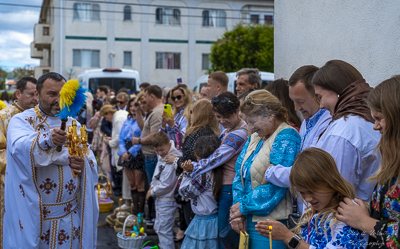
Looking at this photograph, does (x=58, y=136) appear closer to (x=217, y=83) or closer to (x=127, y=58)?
(x=217, y=83)

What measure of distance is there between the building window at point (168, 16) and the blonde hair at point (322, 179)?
3265 cm

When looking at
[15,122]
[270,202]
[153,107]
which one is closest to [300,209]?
[270,202]

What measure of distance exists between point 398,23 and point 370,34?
1.38 ft

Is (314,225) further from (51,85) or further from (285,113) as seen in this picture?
(51,85)

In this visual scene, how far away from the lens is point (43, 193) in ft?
14.9

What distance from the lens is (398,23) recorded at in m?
4.17

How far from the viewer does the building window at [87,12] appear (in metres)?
32.9

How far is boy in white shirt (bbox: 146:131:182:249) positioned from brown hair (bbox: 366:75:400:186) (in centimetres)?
398

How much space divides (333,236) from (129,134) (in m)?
6.25

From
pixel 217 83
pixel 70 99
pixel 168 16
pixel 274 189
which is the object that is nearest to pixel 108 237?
pixel 217 83

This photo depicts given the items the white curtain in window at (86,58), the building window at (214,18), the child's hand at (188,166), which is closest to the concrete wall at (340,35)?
the child's hand at (188,166)

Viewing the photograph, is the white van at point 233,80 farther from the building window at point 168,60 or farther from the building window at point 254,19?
the building window at point 254,19

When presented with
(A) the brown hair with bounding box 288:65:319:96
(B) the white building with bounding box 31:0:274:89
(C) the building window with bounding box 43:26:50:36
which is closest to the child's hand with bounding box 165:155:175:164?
(A) the brown hair with bounding box 288:65:319:96

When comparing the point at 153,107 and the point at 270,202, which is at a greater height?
the point at 153,107
